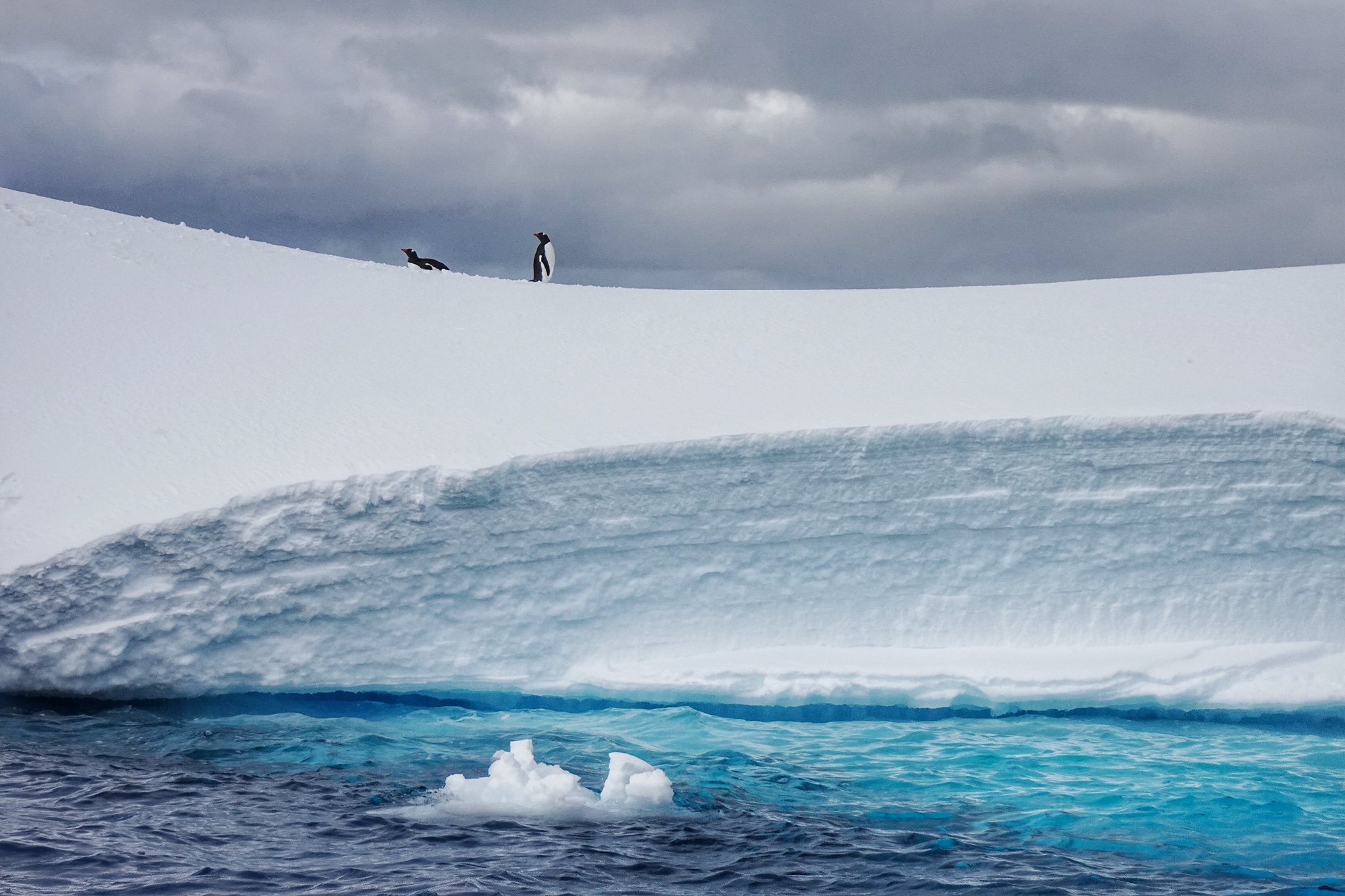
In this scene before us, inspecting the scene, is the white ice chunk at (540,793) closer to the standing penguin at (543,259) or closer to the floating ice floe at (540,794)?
the floating ice floe at (540,794)

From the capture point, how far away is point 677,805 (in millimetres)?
5016

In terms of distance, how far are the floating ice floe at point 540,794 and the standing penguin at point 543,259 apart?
964 centimetres

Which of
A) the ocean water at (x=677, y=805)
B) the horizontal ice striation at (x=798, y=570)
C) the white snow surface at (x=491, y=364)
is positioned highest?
the white snow surface at (x=491, y=364)

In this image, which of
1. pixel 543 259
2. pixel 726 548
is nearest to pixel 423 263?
pixel 543 259

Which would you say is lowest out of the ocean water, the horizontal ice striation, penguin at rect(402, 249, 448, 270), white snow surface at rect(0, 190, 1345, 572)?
the ocean water

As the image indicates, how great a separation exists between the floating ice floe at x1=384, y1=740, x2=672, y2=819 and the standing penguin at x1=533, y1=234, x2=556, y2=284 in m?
9.64

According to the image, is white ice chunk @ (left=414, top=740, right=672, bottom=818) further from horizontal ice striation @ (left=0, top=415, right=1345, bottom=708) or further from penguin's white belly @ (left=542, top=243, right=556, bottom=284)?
penguin's white belly @ (left=542, top=243, right=556, bottom=284)

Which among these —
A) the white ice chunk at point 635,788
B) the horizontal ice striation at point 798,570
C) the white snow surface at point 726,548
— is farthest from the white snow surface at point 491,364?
the white ice chunk at point 635,788

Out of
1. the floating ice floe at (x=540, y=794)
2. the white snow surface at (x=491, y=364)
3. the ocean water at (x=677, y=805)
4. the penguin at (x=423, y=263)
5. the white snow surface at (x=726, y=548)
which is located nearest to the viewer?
the ocean water at (x=677, y=805)

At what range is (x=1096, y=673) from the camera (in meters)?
6.45

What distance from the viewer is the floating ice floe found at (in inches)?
193

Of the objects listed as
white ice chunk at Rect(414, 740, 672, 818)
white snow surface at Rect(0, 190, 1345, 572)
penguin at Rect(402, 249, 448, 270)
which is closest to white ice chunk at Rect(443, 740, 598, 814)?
white ice chunk at Rect(414, 740, 672, 818)

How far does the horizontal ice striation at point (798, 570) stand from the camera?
21.4ft

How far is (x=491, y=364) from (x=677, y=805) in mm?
4427
